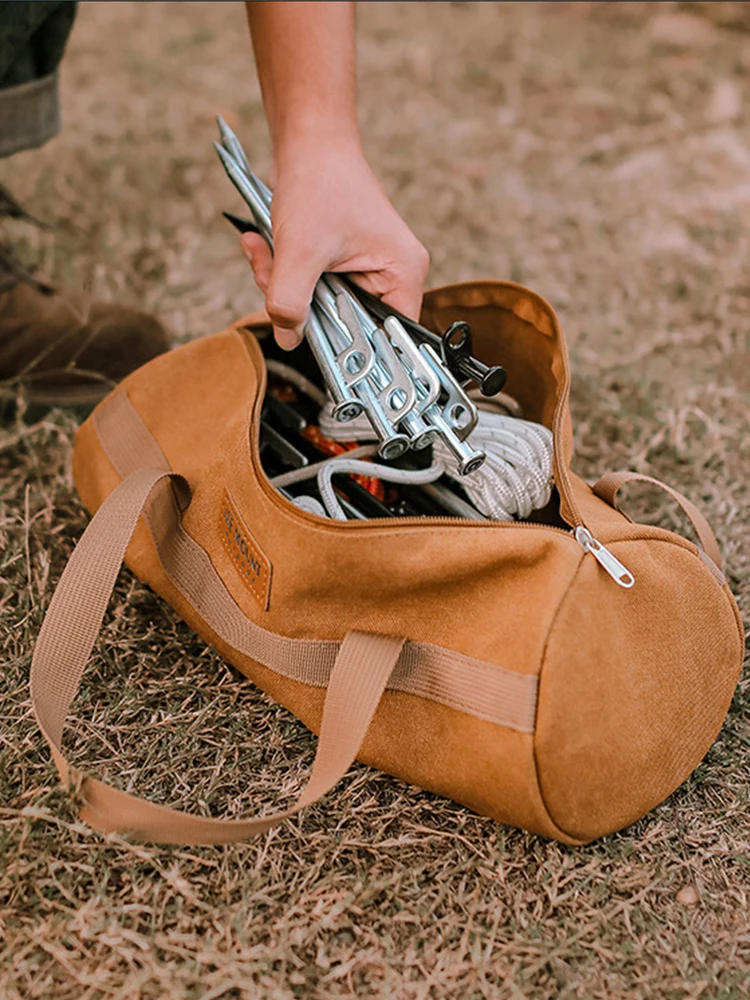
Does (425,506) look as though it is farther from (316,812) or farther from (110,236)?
(110,236)

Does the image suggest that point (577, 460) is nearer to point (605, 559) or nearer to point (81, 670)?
point (605, 559)

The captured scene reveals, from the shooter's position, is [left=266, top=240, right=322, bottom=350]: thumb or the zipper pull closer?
the zipper pull

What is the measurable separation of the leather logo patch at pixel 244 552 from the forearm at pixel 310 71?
460mm

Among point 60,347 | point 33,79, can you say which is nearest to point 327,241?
point 60,347

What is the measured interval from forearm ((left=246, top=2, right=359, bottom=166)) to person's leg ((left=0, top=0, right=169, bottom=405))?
43 centimetres

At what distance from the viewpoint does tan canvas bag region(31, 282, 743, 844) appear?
3.07 feet

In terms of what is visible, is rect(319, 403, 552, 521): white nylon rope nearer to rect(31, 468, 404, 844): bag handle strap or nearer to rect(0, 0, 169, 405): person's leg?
rect(31, 468, 404, 844): bag handle strap

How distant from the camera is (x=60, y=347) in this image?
63.9 inches

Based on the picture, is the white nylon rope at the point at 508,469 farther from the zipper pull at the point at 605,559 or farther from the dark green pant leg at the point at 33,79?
the dark green pant leg at the point at 33,79

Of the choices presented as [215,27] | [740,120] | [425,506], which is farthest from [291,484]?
[215,27]

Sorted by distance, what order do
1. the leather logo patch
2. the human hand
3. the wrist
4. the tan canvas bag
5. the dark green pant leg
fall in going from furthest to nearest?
the dark green pant leg, the wrist, the human hand, the leather logo patch, the tan canvas bag

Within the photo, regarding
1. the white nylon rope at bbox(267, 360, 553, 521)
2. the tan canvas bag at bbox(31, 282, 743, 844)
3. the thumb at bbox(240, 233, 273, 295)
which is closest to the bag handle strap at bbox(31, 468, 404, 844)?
the tan canvas bag at bbox(31, 282, 743, 844)

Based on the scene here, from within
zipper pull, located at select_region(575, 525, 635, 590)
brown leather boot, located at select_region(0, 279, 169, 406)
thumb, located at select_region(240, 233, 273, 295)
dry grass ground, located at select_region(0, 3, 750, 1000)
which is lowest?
dry grass ground, located at select_region(0, 3, 750, 1000)

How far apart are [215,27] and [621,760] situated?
2812mm
